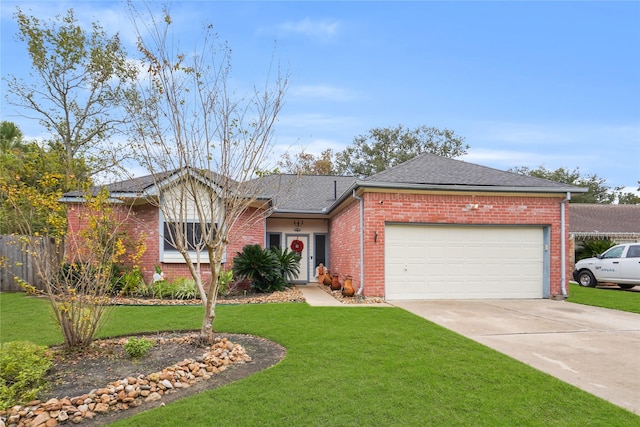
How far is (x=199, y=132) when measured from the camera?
5617 mm

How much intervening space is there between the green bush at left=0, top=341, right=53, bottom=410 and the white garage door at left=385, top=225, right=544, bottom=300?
24.8 feet

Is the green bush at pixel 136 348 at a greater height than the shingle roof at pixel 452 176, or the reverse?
the shingle roof at pixel 452 176

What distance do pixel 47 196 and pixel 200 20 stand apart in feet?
11.6

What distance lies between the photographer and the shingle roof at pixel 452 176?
10.3 m

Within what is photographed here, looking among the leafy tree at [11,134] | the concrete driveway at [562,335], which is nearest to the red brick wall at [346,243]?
the concrete driveway at [562,335]

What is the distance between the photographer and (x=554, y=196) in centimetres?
1059

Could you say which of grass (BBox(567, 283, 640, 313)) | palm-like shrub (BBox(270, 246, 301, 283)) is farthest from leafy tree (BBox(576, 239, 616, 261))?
palm-like shrub (BBox(270, 246, 301, 283))

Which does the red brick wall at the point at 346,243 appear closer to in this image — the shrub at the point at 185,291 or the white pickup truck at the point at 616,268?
the shrub at the point at 185,291

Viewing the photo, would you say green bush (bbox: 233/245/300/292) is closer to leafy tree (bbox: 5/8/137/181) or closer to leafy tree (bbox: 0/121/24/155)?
leafy tree (bbox: 5/8/137/181)

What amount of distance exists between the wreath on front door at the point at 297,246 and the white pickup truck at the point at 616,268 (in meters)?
10.9

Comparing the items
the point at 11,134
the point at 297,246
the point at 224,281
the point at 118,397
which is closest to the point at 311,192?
the point at 297,246

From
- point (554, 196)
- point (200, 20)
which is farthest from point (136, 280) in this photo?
point (554, 196)

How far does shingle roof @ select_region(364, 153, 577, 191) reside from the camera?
10.3 metres

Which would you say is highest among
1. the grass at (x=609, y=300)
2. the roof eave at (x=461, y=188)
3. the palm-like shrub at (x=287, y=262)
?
the roof eave at (x=461, y=188)
